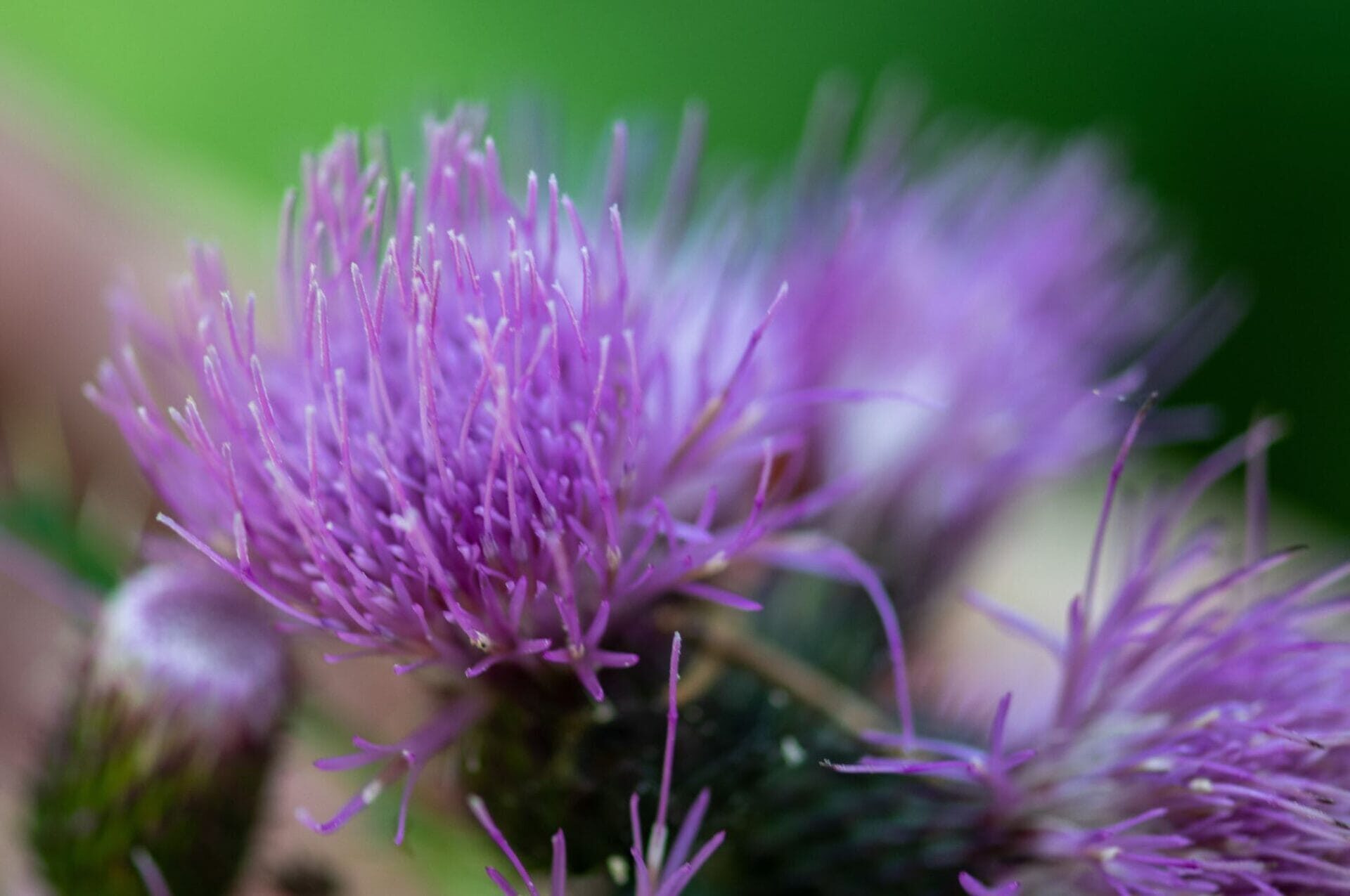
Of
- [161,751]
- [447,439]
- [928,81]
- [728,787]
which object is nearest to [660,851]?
[728,787]

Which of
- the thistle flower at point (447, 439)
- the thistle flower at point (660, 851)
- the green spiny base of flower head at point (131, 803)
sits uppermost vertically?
the thistle flower at point (447, 439)

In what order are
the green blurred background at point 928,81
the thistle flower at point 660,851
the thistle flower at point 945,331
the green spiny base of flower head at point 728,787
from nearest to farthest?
the thistle flower at point 660,851
the green spiny base of flower head at point 728,787
the thistle flower at point 945,331
the green blurred background at point 928,81

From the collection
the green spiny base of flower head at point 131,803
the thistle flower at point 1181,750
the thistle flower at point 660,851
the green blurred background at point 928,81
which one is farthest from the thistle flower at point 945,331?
the green blurred background at point 928,81

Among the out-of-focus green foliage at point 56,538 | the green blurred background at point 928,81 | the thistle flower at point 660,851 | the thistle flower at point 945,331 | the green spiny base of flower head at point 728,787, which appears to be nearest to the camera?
the thistle flower at point 660,851

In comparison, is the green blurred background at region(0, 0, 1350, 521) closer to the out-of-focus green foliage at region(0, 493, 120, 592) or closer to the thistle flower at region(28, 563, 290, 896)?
the out-of-focus green foliage at region(0, 493, 120, 592)

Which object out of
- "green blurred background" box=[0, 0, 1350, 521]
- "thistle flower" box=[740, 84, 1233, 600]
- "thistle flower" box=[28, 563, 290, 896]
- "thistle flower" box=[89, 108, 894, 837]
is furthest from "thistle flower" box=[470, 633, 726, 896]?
"green blurred background" box=[0, 0, 1350, 521]

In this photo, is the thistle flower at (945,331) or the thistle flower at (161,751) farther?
the thistle flower at (945,331)

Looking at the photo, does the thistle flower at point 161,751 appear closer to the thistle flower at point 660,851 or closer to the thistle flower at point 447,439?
the thistle flower at point 447,439

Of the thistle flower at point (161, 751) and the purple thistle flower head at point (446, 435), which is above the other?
the purple thistle flower head at point (446, 435)
